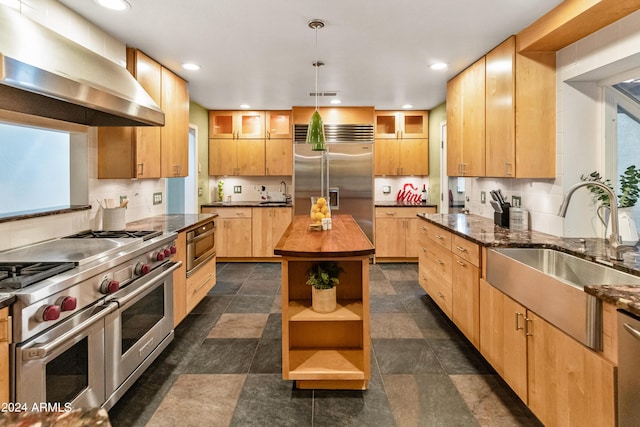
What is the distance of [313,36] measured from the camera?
284 cm

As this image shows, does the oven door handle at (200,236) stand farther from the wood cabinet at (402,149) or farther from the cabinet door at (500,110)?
the wood cabinet at (402,149)

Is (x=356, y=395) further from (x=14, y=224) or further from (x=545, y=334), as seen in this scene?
(x=14, y=224)

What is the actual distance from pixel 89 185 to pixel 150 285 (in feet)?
3.30

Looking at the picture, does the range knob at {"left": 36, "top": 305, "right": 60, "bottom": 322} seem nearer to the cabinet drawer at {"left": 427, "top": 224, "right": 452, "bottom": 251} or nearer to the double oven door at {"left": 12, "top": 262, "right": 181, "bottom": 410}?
the double oven door at {"left": 12, "top": 262, "right": 181, "bottom": 410}

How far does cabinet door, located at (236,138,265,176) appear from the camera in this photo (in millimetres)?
5852

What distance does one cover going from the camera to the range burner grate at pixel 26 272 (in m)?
1.43

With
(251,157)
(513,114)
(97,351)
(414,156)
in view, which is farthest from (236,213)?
(513,114)

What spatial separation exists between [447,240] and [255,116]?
3.94 metres

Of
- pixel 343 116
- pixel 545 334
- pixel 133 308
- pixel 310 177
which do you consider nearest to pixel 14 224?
pixel 133 308

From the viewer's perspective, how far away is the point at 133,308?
215cm

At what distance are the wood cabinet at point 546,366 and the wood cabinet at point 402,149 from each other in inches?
143

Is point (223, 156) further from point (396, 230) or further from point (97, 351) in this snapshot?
point (97, 351)

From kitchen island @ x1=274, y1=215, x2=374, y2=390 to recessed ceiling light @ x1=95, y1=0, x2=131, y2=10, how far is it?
1.76 meters

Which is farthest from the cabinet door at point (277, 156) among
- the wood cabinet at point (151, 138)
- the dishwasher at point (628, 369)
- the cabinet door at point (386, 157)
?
the dishwasher at point (628, 369)
